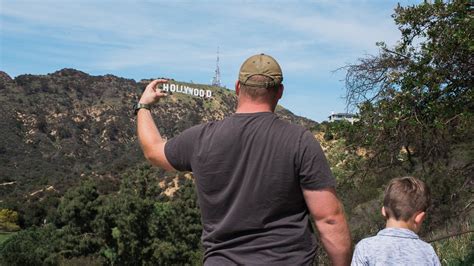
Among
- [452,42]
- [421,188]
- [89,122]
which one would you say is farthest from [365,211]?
[89,122]

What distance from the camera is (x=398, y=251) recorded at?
2.82 m

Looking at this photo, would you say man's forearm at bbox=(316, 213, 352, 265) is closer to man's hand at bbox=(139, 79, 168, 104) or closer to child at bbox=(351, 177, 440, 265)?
child at bbox=(351, 177, 440, 265)

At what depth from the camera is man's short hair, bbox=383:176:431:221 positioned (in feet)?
8.99

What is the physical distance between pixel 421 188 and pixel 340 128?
592 centimetres

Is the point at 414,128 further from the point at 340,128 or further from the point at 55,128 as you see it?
the point at 55,128

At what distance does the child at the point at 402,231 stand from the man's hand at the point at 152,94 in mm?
1201

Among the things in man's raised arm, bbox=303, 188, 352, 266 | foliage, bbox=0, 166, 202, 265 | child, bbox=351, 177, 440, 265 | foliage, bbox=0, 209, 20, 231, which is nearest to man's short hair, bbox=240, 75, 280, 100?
man's raised arm, bbox=303, 188, 352, 266

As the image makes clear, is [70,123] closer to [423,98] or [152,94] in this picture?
[423,98]

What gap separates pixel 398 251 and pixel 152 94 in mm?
1405

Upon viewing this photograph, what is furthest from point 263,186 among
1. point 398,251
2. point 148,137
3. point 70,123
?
point 70,123

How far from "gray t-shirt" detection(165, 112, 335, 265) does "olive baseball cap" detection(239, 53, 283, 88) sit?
0.43ft

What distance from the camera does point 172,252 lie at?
2991 cm

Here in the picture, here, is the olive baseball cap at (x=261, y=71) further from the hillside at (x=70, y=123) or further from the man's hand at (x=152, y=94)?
the hillside at (x=70, y=123)

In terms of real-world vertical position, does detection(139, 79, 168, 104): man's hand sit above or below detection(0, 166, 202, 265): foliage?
above
